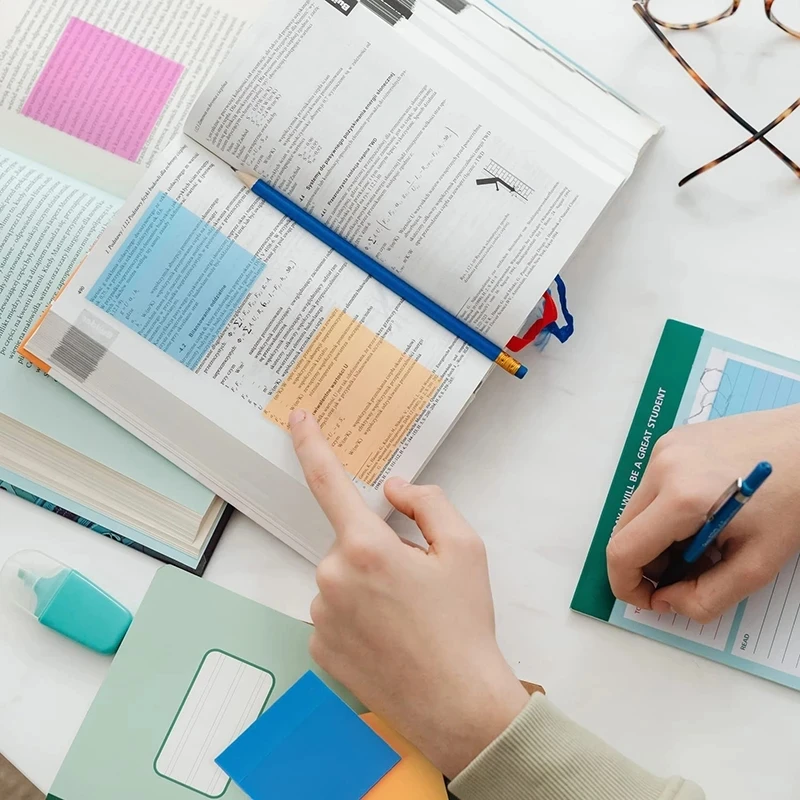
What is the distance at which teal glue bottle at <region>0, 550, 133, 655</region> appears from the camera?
0.70 meters

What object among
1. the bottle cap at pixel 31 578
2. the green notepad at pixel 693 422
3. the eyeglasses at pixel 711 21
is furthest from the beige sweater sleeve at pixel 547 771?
the eyeglasses at pixel 711 21

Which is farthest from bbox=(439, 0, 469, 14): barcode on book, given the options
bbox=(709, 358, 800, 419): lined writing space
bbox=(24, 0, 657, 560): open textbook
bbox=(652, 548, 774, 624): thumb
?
bbox=(652, 548, 774, 624): thumb

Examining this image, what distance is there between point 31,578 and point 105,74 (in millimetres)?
464

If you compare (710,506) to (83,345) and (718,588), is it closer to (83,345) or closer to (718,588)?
(718,588)

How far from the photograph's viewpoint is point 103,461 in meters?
0.73

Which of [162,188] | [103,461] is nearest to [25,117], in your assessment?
[162,188]

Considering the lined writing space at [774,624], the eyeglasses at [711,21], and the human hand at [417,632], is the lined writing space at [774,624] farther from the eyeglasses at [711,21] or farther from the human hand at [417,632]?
the eyeglasses at [711,21]

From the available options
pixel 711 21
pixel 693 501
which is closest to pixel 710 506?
pixel 693 501

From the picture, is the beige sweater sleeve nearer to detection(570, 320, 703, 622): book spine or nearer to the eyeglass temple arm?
detection(570, 320, 703, 622): book spine

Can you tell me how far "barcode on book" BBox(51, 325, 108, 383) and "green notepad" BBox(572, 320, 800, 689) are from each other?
0.45 meters

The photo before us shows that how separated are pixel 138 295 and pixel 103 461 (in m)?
0.15

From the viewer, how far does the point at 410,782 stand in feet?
2.13

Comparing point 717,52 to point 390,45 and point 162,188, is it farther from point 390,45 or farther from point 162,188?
point 162,188

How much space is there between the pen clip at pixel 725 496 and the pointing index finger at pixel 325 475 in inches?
9.9
